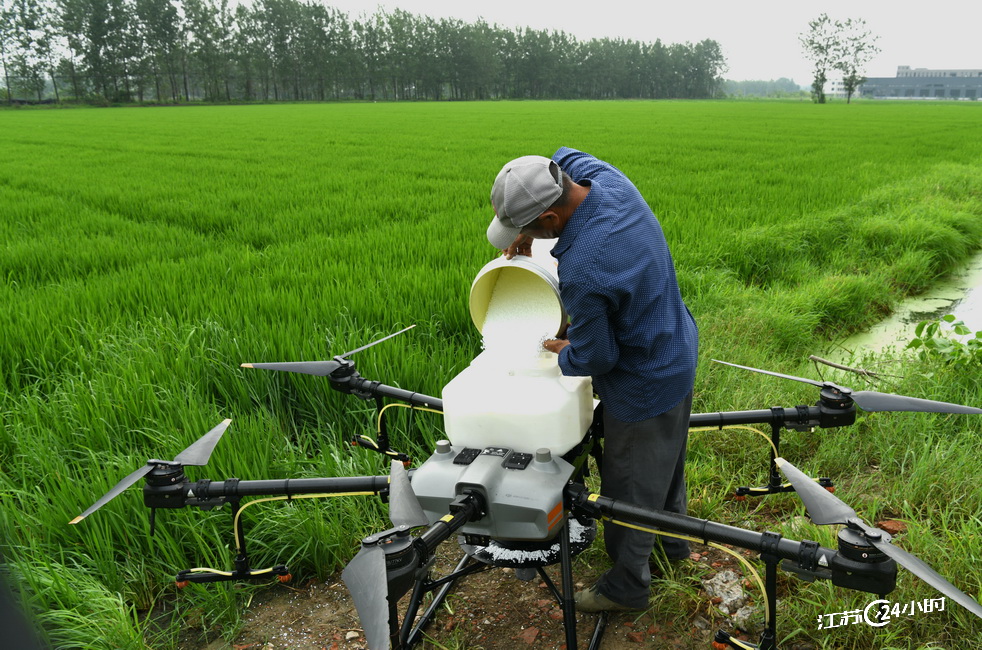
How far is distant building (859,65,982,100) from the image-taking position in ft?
335

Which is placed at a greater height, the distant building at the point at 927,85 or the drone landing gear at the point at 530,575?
the distant building at the point at 927,85

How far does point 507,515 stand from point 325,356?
177 centimetres

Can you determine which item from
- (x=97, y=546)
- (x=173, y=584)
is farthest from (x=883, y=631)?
(x=97, y=546)

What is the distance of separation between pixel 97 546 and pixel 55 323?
1.94 m

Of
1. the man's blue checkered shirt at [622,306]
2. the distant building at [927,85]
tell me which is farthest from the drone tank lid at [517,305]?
the distant building at [927,85]

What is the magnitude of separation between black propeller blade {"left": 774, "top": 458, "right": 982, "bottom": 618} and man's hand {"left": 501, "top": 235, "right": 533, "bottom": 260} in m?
0.82

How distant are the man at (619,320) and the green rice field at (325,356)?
40 centimetres

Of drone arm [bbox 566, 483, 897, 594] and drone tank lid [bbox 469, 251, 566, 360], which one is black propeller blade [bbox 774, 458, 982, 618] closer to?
drone arm [bbox 566, 483, 897, 594]

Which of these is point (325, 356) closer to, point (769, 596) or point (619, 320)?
point (619, 320)

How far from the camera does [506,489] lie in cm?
144

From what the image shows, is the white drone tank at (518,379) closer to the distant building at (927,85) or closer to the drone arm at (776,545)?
the drone arm at (776,545)

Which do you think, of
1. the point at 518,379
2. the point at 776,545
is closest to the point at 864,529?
the point at 776,545

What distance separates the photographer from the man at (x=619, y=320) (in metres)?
1.52

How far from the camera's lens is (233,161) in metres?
10.8
